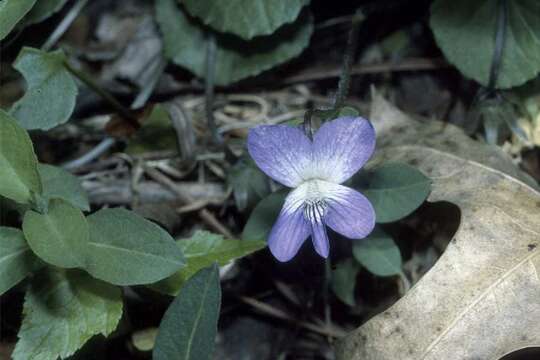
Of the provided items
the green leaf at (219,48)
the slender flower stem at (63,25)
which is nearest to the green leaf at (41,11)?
the slender flower stem at (63,25)

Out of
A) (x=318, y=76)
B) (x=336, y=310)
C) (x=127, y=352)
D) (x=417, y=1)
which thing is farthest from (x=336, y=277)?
(x=417, y=1)

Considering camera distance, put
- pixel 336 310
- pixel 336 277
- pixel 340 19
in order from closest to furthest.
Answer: pixel 336 277
pixel 336 310
pixel 340 19

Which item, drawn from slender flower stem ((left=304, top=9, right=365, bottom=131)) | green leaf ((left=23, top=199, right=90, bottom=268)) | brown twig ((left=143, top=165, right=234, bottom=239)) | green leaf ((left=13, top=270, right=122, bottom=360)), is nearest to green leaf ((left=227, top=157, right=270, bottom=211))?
brown twig ((left=143, top=165, right=234, bottom=239))

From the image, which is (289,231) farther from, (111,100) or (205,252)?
(111,100)

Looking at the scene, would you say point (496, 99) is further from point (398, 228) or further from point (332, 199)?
point (332, 199)


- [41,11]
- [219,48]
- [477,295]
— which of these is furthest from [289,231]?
[41,11]

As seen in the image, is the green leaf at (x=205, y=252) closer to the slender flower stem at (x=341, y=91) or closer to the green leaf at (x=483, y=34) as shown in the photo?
the slender flower stem at (x=341, y=91)
